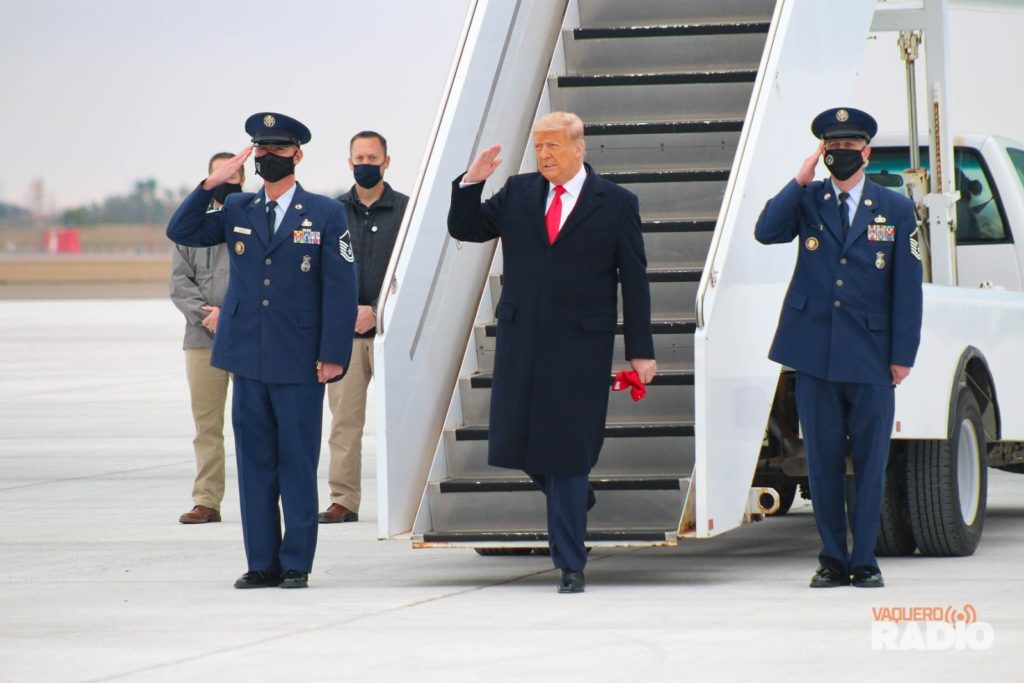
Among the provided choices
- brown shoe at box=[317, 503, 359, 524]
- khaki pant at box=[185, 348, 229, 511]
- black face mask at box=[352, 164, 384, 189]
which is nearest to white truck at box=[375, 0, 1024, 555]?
black face mask at box=[352, 164, 384, 189]

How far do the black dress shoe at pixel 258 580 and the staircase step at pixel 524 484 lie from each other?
77cm

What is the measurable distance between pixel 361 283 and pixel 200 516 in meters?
1.54

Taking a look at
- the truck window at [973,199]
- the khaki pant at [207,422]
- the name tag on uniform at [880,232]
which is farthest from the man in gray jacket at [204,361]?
the name tag on uniform at [880,232]

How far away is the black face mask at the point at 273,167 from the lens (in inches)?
292

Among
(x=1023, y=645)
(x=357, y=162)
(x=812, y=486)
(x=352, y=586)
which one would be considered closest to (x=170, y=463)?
(x=357, y=162)

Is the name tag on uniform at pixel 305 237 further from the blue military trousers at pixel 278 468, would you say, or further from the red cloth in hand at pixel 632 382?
the red cloth in hand at pixel 632 382

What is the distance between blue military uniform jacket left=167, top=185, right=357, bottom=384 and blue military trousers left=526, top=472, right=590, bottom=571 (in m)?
1.03

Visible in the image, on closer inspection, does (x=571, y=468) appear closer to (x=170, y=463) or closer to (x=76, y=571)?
(x=76, y=571)

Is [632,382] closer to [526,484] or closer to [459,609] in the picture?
[526,484]

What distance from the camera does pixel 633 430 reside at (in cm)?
780

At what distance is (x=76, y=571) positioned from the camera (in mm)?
8102

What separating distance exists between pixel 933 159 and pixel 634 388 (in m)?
2.93

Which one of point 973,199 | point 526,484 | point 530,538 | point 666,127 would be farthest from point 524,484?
point 973,199

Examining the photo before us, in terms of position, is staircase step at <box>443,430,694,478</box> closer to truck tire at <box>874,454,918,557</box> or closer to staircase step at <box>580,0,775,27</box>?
truck tire at <box>874,454,918,557</box>
